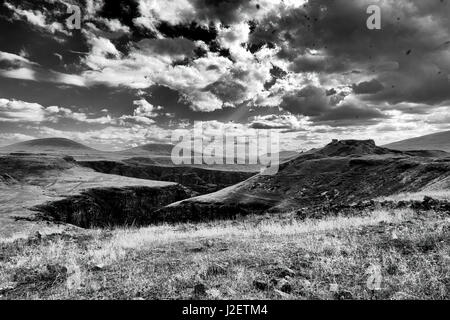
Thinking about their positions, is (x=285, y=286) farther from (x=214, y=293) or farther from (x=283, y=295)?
(x=214, y=293)

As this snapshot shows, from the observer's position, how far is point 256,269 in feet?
27.1

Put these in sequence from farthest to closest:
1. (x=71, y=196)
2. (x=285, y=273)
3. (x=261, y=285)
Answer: (x=71, y=196) → (x=285, y=273) → (x=261, y=285)

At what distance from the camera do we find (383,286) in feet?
21.4

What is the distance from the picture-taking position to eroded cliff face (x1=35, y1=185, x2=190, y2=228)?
7988 cm

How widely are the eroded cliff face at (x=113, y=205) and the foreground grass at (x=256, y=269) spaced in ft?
206

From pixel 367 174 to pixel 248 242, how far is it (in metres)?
56.3

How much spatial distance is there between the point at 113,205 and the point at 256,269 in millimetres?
102554

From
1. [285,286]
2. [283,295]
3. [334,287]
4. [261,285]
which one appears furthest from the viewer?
[261,285]

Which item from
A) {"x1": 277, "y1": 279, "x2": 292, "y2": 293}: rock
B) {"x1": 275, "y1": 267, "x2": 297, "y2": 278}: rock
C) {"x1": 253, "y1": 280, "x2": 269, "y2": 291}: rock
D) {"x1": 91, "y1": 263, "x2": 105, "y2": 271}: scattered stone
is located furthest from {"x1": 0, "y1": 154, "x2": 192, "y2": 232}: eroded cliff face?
{"x1": 277, "y1": 279, "x2": 292, "y2": 293}: rock

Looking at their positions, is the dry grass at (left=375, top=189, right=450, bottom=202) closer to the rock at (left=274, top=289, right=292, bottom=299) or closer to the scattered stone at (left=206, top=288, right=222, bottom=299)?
the rock at (left=274, top=289, right=292, bottom=299)

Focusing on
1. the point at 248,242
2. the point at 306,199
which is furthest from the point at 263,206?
the point at 248,242

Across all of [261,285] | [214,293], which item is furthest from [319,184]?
[214,293]

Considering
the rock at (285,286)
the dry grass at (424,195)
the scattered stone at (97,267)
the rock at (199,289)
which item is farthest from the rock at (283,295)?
the dry grass at (424,195)
